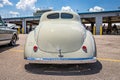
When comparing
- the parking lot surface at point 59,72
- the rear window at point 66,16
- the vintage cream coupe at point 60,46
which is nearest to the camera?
the parking lot surface at point 59,72

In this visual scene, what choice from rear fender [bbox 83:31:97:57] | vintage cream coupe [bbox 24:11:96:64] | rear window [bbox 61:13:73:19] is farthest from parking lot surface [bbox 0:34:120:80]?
rear window [bbox 61:13:73:19]

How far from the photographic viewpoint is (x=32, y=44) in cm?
→ 439

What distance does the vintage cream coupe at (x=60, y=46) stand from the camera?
4.09 metres

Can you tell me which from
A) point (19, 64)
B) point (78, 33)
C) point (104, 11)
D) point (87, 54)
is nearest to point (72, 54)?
point (87, 54)

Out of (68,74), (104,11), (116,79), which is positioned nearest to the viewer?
(116,79)

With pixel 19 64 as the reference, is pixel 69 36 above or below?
above

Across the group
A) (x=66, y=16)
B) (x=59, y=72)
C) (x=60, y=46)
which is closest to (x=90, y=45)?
(x=60, y=46)

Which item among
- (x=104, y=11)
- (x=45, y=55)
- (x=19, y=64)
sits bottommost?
(x=19, y=64)

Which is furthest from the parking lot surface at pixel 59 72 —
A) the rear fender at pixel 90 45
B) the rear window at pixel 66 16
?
the rear window at pixel 66 16

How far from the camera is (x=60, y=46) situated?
4.29 meters

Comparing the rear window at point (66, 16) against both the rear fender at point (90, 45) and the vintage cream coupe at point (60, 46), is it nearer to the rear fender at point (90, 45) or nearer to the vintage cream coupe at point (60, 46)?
the vintage cream coupe at point (60, 46)

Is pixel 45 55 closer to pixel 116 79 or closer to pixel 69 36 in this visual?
pixel 69 36

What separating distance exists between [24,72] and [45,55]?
74 cm

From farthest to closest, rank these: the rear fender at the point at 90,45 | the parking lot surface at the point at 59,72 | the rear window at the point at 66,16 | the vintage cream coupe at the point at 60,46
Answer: the rear window at the point at 66,16, the rear fender at the point at 90,45, the vintage cream coupe at the point at 60,46, the parking lot surface at the point at 59,72
